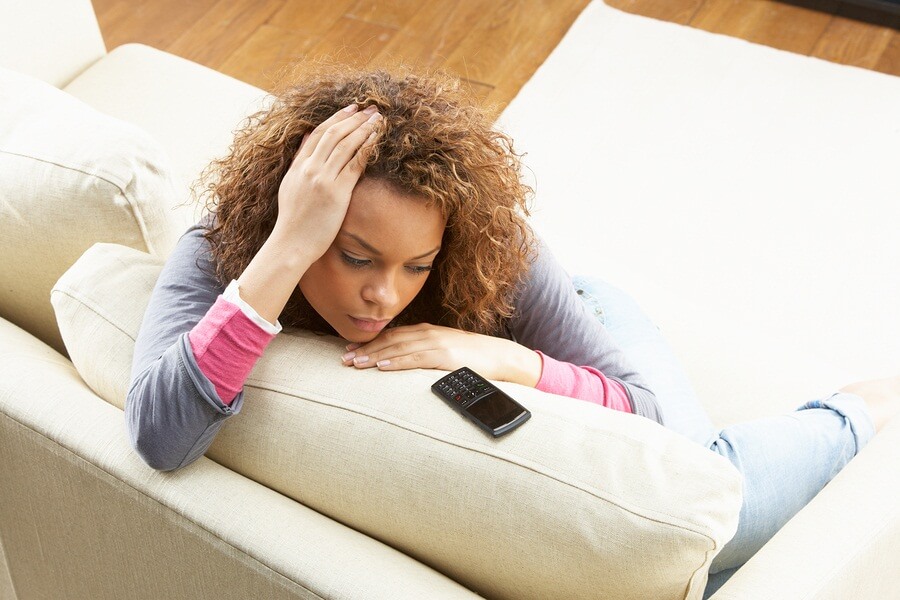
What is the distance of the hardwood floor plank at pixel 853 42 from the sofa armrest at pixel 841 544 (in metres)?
2.02

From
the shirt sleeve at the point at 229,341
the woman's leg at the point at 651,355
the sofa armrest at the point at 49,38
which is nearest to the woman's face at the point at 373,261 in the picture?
the shirt sleeve at the point at 229,341

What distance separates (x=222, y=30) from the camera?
310cm

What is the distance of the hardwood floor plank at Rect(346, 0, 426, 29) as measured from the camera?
3.10m

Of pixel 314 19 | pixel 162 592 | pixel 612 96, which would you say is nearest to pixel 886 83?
pixel 612 96

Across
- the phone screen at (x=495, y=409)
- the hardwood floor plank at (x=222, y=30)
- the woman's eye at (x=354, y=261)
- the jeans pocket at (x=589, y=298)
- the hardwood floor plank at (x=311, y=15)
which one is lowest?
the hardwood floor plank at (x=222, y=30)

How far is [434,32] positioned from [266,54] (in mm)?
513

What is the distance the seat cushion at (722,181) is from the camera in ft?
6.94

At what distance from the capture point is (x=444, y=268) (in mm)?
1218

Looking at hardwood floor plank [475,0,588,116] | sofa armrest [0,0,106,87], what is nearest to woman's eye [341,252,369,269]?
sofa armrest [0,0,106,87]

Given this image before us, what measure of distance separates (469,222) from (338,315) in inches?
7.3

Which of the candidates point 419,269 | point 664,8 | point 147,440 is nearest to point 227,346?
point 147,440

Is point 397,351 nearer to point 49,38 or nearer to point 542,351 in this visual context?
point 542,351

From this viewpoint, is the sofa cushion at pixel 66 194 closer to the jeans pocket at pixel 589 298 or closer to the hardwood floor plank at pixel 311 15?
the jeans pocket at pixel 589 298

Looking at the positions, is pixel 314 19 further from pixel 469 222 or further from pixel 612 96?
pixel 469 222
